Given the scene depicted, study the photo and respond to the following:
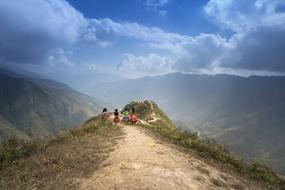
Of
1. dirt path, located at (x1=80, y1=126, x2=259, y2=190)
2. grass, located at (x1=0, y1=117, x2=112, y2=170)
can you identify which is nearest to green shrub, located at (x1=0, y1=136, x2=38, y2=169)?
grass, located at (x1=0, y1=117, x2=112, y2=170)

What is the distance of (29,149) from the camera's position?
80.8 feet

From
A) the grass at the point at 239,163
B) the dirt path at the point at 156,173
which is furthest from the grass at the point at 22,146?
the grass at the point at 239,163

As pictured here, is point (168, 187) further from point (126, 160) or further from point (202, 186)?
point (126, 160)

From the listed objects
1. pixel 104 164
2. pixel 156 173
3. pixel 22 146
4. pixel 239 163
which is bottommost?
pixel 22 146

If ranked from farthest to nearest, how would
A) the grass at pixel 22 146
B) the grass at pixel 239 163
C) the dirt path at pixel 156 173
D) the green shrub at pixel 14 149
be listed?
1. the grass at pixel 22 146
2. the green shrub at pixel 14 149
3. the grass at pixel 239 163
4. the dirt path at pixel 156 173

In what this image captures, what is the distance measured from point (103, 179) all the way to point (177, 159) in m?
5.72

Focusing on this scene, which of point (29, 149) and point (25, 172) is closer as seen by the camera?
point (25, 172)

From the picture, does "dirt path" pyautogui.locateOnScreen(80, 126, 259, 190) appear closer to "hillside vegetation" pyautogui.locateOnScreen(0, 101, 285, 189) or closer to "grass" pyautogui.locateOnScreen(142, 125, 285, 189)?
"hillside vegetation" pyautogui.locateOnScreen(0, 101, 285, 189)

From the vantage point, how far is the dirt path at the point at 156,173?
14.6m

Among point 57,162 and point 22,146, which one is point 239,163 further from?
point 22,146

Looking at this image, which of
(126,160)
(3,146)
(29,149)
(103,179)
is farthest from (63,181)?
(3,146)

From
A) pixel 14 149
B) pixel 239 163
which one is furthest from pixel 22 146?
pixel 239 163

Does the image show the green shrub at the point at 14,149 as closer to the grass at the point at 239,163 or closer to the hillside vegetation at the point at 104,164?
the hillside vegetation at the point at 104,164

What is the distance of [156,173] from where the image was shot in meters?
15.8
